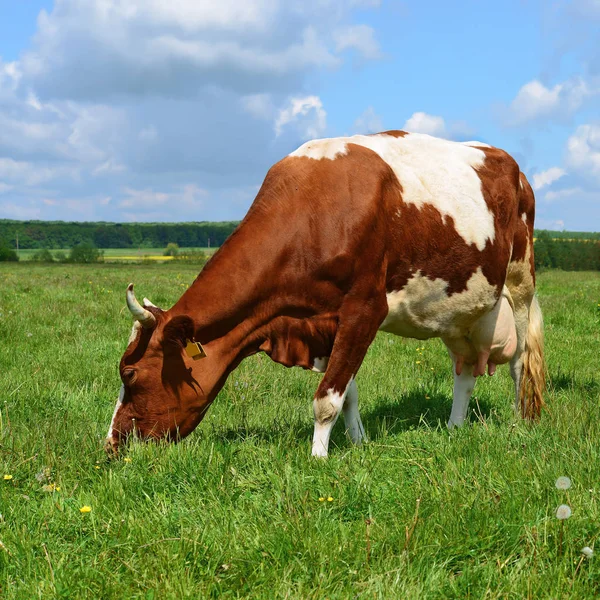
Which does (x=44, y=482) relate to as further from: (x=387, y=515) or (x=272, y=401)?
(x=272, y=401)

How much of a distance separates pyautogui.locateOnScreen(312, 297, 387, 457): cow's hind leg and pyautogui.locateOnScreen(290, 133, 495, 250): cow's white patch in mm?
977

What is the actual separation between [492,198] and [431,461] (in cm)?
262

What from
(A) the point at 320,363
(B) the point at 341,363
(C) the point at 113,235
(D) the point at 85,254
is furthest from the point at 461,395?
(C) the point at 113,235

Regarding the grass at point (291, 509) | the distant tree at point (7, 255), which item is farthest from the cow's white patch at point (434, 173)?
the distant tree at point (7, 255)

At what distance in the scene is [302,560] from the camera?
10.0 feet

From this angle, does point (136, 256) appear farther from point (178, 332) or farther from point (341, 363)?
point (341, 363)

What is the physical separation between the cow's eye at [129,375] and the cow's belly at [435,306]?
6.12 feet

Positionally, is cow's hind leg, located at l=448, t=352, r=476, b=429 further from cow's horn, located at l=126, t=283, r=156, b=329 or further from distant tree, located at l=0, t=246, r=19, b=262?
distant tree, located at l=0, t=246, r=19, b=262

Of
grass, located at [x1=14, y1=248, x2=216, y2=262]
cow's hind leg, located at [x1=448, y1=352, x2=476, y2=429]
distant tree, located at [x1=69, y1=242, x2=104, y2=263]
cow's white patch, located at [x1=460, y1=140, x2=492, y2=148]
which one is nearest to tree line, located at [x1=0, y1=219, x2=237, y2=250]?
grass, located at [x1=14, y1=248, x2=216, y2=262]

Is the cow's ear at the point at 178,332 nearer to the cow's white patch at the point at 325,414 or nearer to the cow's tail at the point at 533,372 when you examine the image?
the cow's white patch at the point at 325,414

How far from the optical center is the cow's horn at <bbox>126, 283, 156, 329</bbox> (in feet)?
14.8

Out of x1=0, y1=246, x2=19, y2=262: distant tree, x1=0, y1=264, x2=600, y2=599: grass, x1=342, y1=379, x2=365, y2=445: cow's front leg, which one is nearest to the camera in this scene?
x1=0, y1=264, x2=600, y2=599: grass

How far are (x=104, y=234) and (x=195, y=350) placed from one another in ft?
471

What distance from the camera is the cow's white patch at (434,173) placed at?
17.1ft
